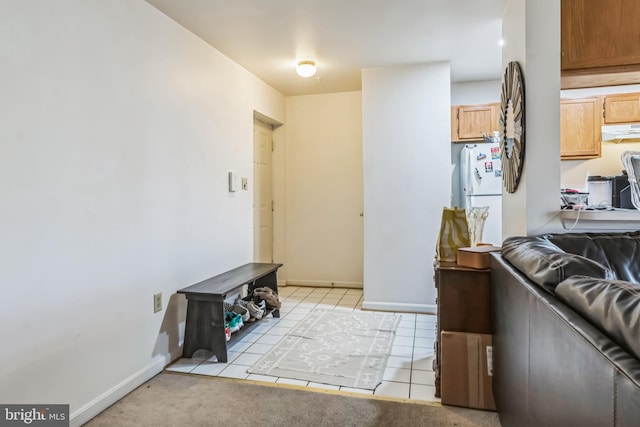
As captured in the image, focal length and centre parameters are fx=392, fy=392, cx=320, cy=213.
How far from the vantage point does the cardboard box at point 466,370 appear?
6.66ft

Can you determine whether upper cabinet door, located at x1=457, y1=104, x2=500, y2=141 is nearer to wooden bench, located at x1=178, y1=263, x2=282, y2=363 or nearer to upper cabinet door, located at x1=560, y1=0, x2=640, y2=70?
upper cabinet door, located at x1=560, y1=0, x2=640, y2=70

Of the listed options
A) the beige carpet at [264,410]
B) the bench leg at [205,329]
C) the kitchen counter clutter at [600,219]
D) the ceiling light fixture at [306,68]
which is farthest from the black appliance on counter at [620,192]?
the bench leg at [205,329]

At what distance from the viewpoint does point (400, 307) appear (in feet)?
12.7

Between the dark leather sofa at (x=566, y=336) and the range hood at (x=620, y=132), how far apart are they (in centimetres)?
259

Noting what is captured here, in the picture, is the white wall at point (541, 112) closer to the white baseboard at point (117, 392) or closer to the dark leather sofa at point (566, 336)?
the dark leather sofa at point (566, 336)

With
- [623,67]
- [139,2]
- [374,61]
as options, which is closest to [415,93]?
[374,61]

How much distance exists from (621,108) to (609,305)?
160 inches

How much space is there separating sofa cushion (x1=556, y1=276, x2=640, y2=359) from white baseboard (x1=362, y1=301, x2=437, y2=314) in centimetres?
285

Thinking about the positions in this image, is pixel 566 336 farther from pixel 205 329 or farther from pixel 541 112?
pixel 205 329

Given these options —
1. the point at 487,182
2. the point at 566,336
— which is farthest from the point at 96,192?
the point at 487,182

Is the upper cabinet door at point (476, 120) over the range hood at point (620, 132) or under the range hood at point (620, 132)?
over

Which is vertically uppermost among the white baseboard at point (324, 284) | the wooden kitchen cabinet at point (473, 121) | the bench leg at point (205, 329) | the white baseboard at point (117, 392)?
the wooden kitchen cabinet at point (473, 121)

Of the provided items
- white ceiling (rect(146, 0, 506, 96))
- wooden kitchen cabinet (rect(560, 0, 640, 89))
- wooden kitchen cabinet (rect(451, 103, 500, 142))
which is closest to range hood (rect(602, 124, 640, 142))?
wooden kitchen cabinet (rect(451, 103, 500, 142))

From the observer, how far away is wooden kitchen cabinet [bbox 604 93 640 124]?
3.91m
